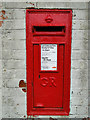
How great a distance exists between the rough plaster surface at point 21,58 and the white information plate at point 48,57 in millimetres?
306

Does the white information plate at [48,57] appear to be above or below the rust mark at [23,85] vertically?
above

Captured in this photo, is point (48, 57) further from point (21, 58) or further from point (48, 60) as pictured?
point (21, 58)

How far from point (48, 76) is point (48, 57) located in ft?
1.04

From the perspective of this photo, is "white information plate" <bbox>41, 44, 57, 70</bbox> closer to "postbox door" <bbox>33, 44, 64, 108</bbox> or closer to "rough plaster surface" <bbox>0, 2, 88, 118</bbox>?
"postbox door" <bbox>33, 44, 64, 108</bbox>

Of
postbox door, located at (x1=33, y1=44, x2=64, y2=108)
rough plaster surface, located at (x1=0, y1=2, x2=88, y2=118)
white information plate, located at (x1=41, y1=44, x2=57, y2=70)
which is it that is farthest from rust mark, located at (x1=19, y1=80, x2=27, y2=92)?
white information plate, located at (x1=41, y1=44, x2=57, y2=70)

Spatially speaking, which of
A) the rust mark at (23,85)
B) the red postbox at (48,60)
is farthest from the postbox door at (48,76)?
the rust mark at (23,85)

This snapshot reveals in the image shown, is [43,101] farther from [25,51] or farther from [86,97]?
[25,51]

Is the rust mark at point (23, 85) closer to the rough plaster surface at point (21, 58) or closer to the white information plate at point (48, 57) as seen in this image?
the rough plaster surface at point (21, 58)

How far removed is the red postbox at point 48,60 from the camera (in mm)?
1938

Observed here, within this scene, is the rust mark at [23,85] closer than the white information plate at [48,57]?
No

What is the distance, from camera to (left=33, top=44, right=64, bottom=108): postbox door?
6.49 feet

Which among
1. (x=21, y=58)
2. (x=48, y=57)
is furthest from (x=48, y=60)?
(x=21, y=58)

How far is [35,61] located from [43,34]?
453mm

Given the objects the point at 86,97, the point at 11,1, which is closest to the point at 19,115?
the point at 86,97
